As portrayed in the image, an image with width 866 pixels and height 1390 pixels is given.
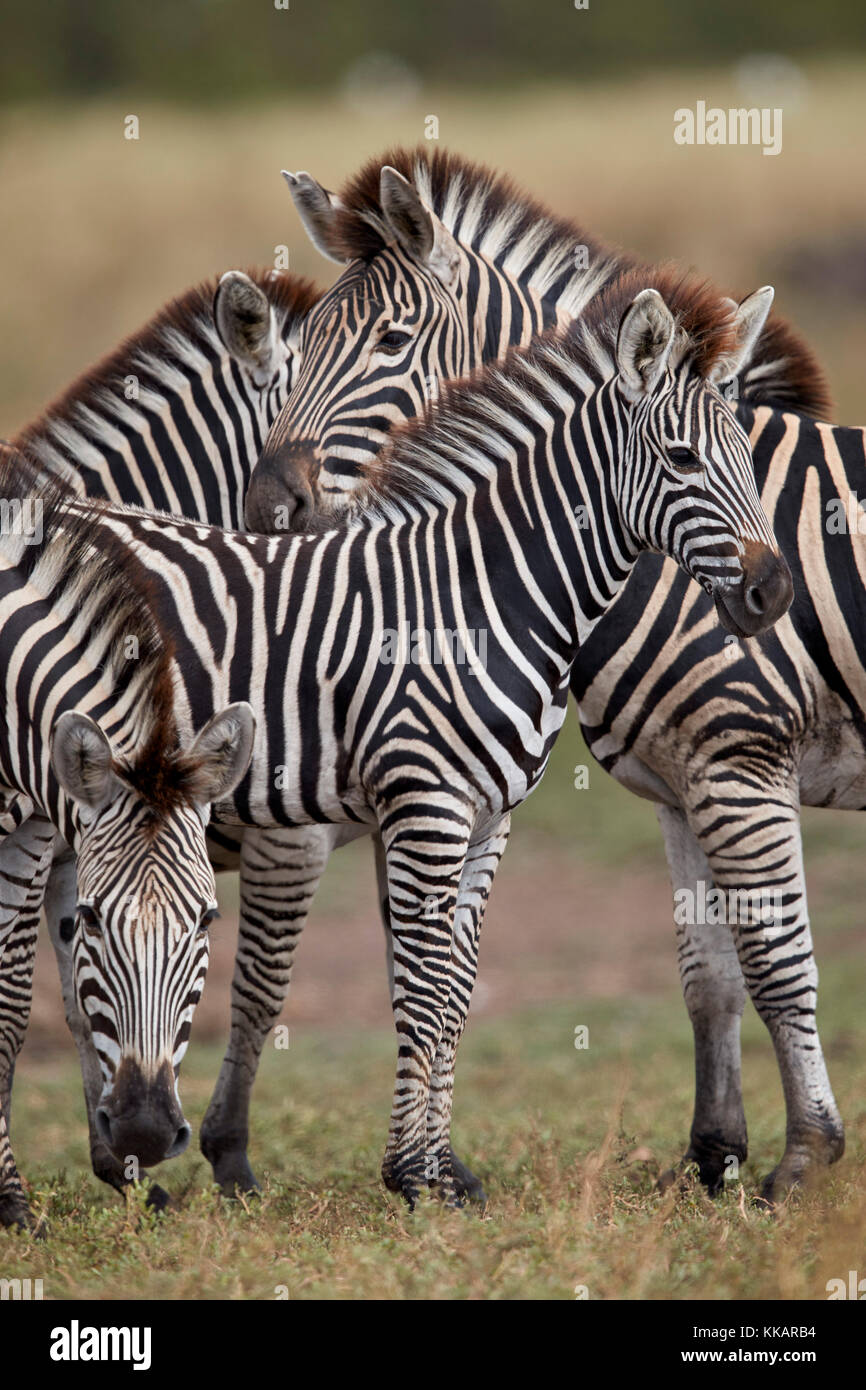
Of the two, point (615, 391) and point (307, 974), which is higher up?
point (615, 391)

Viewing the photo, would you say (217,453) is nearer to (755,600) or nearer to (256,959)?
(256,959)

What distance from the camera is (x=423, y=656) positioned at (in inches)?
209

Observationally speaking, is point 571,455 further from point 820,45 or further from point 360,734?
point 820,45

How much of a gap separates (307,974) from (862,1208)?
24.3 feet

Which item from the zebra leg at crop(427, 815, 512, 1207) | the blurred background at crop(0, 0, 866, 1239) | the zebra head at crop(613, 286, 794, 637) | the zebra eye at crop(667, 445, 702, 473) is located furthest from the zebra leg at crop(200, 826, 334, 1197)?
the blurred background at crop(0, 0, 866, 1239)

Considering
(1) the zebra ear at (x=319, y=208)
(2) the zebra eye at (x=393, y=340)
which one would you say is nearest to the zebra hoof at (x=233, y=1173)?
(2) the zebra eye at (x=393, y=340)

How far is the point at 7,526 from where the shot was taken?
5242mm

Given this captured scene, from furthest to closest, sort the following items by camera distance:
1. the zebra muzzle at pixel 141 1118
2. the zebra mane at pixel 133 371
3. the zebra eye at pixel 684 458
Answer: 1. the zebra mane at pixel 133 371
2. the zebra eye at pixel 684 458
3. the zebra muzzle at pixel 141 1118

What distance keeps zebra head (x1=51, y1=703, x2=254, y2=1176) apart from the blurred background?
740 cm

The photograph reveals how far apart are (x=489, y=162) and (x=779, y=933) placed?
18089 millimetres

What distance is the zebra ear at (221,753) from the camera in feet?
15.1

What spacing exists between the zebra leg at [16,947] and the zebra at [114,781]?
0.07ft

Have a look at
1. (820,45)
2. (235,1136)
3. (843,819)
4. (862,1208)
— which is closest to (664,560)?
(862,1208)

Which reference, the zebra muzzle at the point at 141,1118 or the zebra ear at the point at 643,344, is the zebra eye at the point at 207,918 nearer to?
the zebra muzzle at the point at 141,1118
